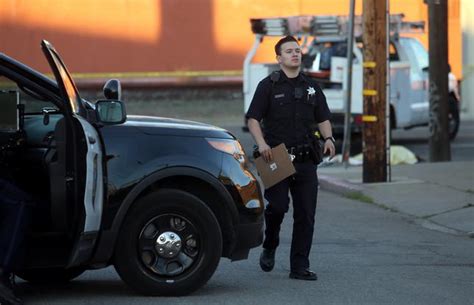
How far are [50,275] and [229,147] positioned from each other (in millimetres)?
1520

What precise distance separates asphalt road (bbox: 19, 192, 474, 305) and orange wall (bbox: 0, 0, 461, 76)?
17.1 meters

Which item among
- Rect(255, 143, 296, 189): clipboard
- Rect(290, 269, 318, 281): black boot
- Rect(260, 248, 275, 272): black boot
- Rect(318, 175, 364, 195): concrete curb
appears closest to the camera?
Rect(255, 143, 296, 189): clipboard

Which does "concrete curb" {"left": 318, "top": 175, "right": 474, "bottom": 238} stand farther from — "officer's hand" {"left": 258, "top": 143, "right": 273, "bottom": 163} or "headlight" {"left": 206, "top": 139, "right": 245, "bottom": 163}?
"headlight" {"left": 206, "top": 139, "right": 245, "bottom": 163}

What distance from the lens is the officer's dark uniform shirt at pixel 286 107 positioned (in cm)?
799

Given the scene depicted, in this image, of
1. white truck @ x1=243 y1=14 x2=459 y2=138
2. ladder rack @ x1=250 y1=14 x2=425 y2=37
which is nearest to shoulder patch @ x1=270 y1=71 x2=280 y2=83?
white truck @ x1=243 y1=14 x2=459 y2=138

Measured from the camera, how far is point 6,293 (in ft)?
21.8

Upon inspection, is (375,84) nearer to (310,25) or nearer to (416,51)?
(310,25)

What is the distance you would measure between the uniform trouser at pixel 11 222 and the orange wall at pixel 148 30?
20647 mm

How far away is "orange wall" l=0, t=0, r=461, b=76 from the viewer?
27.4m

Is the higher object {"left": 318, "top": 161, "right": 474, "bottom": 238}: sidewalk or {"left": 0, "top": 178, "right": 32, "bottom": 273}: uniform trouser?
{"left": 0, "top": 178, "right": 32, "bottom": 273}: uniform trouser

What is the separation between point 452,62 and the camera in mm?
27422

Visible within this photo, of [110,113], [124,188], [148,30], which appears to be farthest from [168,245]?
[148,30]

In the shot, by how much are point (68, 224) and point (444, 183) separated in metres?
7.85

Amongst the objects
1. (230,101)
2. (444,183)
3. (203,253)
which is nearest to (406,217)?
(444,183)
